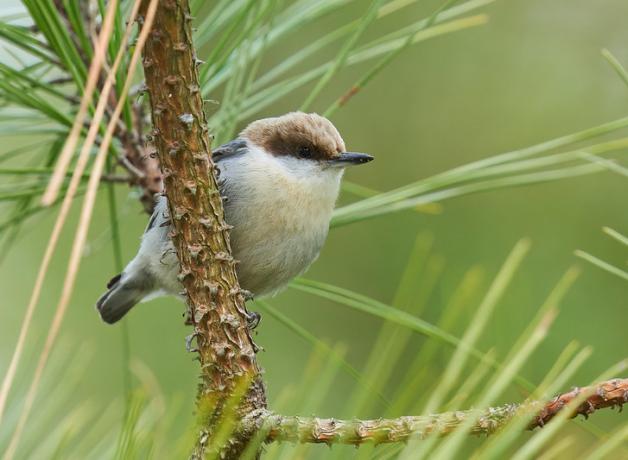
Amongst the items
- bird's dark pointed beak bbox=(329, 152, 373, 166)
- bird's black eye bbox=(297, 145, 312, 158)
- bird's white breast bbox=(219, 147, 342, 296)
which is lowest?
bird's white breast bbox=(219, 147, 342, 296)

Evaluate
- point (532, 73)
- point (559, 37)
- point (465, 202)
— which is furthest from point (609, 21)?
point (465, 202)

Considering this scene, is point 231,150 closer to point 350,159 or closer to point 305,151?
point 305,151

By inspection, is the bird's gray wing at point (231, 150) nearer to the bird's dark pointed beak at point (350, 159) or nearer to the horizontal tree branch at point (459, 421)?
the bird's dark pointed beak at point (350, 159)

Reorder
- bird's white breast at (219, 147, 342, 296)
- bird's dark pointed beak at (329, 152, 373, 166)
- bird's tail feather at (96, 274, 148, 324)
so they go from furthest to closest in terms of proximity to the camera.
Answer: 1. bird's tail feather at (96, 274, 148, 324)
2. bird's dark pointed beak at (329, 152, 373, 166)
3. bird's white breast at (219, 147, 342, 296)

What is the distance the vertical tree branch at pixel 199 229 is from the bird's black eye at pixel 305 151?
1249mm

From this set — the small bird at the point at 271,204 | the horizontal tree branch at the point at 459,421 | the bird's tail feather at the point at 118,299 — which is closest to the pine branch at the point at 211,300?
the horizontal tree branch at the point at 459,421

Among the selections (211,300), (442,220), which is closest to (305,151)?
(442,220)

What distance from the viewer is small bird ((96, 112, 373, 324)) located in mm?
2332

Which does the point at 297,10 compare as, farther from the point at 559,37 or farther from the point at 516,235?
the point at 559,37

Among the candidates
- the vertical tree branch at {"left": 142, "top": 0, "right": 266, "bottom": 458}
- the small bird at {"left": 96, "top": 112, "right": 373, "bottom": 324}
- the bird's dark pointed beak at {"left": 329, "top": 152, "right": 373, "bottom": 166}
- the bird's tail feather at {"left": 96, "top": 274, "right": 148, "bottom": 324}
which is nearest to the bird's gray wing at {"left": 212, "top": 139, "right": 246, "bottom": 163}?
the small bird at {"left": 96, "top": 112, "right": 373, "bottom": 324}

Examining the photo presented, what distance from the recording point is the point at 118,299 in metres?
2.80

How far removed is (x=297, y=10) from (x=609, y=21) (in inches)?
61.8

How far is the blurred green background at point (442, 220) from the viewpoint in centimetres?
236

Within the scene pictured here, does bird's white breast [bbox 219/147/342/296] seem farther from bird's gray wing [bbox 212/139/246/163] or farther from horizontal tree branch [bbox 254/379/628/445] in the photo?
horizontal tree branch [bbox 254/379/628/445]
